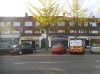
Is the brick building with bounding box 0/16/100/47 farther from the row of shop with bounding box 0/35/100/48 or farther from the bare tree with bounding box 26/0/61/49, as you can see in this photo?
the bare tree with bounding box 26/0/61/49

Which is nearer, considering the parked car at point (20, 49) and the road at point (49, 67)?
the road at point (49, 67)

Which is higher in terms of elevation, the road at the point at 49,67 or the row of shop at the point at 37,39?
the row of shop at the point at 37,39

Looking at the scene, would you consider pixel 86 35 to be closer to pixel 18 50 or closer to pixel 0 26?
pixel 0 26

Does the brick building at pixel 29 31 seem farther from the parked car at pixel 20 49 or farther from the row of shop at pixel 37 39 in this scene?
the parked car at pixel 20 49

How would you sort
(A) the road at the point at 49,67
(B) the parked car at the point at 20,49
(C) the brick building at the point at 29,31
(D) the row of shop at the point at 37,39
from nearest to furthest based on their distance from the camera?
(A) the road at the point at 49,67, (B) the parked car at the point at 20,49, (D) the row of shop at the point at 37,39, (C) the brick building at the point at 29,31

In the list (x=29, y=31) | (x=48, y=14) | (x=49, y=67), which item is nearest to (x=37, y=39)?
(x=29, y=31)

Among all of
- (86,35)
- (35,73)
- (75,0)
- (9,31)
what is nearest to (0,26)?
(9,31)

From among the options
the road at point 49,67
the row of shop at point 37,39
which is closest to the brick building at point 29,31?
the row of shop at point 37,39

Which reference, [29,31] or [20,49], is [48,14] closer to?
[20,49]

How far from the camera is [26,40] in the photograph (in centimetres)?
8412

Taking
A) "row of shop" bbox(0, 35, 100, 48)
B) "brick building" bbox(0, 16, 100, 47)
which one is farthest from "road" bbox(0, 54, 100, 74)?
"brick building" bbox(0, 16, 100, 47)

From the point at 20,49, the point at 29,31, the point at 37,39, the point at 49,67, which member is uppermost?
the point at 29,31

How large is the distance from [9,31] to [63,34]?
15.4 metres

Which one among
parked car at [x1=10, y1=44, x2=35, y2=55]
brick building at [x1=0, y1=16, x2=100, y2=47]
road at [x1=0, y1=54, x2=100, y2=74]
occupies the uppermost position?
brick building at [x1=0, y1=16, x2=100, y2=47]
